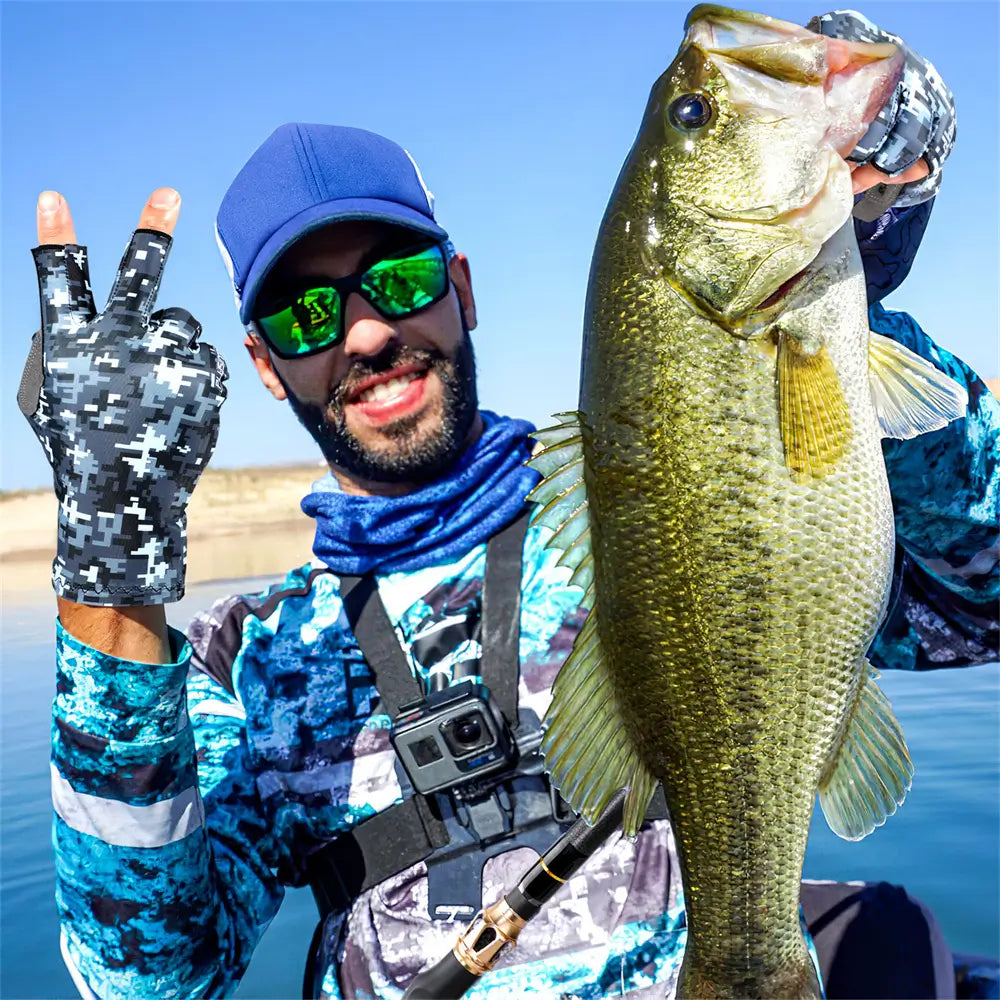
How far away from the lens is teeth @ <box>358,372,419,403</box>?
9.71 feet

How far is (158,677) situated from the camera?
2.15m

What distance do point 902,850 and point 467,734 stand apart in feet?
9.51

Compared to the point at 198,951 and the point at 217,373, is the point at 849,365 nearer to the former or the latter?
the point at 217,373

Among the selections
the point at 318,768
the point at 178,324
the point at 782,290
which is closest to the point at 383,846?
the point at 318,768

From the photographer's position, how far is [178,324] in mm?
2184

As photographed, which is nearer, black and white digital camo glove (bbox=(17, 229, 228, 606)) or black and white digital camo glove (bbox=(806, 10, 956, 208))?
black and white digital camo glove (bbox=(806, 10, 956, 208))

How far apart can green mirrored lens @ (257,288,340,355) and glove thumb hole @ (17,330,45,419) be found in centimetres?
82

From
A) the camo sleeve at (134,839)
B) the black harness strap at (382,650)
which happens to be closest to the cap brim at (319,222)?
the black harness strap at (382,650)

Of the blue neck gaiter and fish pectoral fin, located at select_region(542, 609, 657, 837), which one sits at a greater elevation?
the blue neck gaiter

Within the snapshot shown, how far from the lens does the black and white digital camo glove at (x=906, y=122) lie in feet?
5.51

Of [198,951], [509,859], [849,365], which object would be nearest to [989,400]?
[849,365]

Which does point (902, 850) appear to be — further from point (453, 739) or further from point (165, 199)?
point (165, 199)

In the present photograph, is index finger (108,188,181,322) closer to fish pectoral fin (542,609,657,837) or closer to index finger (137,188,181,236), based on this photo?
index finger (137,188,181,236)

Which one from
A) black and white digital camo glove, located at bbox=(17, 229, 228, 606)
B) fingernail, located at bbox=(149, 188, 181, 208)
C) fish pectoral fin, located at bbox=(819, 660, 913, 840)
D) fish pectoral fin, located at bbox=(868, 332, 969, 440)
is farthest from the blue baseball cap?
fish pectoral fin, located at bbox=(819, 660, 913, 840)
